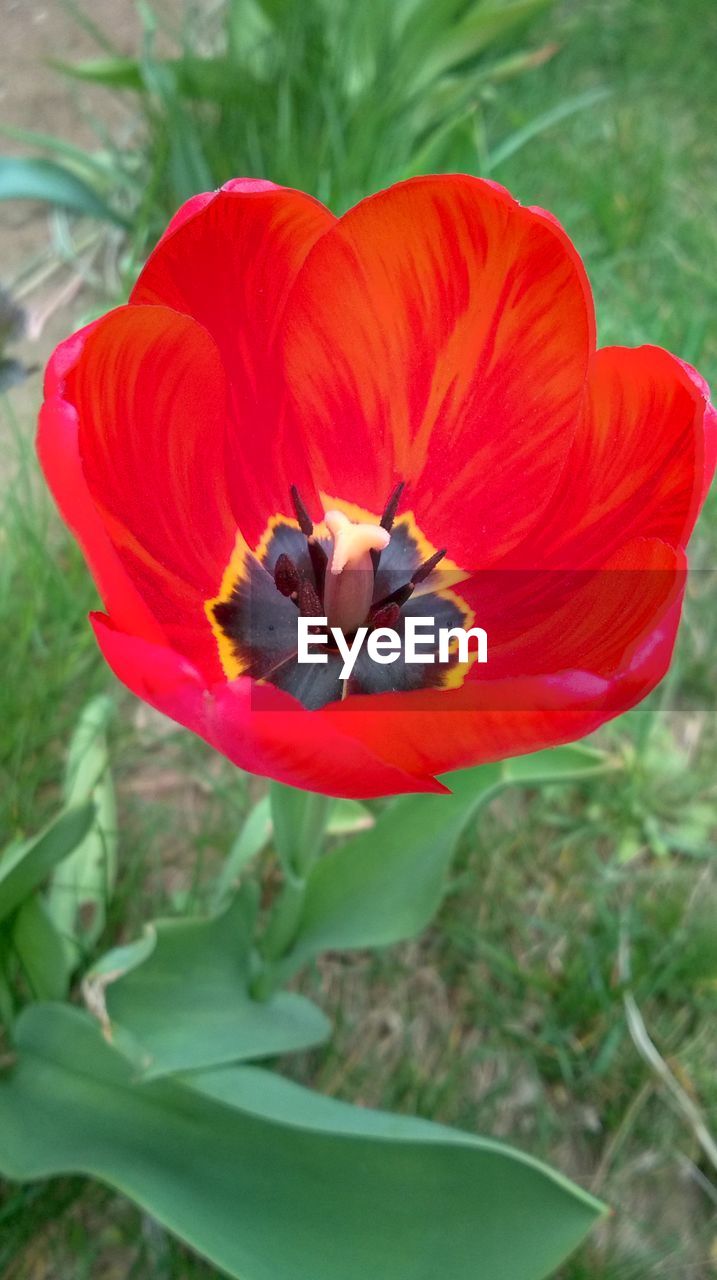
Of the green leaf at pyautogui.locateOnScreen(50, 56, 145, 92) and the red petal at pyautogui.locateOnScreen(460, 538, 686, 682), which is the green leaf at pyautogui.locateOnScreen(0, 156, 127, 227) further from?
the red petal at pyautogui.locateOnScreen(460, 538, 686, 682)

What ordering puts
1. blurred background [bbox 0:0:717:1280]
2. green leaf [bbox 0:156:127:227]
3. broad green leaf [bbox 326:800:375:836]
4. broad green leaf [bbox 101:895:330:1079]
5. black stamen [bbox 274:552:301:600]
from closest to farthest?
black stamen [bbox 274:552:301:600]
broad green leaf [bbox 101:895:330:1079]
broad green leaf [bbox 326:800:375:836]
blurred background [bbox 0:0:717:1280]
green leaf [bbox 0:156:127:227]

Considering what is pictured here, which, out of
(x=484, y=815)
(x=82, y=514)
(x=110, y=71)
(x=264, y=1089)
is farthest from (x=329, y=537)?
(x=110, y=71)

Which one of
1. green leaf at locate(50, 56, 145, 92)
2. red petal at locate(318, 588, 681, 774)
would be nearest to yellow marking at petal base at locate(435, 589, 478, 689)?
red petal at locate(318, 588, 681, 774)

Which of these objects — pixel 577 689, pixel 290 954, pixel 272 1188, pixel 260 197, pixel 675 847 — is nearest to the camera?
pixel 577 689

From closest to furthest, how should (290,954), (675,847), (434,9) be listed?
(290,954) < (675,847) < (434,9)

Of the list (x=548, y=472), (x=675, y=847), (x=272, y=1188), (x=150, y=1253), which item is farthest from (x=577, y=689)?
(x=675, y=847)

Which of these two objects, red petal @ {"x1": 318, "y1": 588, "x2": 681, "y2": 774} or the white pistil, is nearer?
red petal @ {"x1": 318, "y1": 588, "x2": 681, "y2": 774}

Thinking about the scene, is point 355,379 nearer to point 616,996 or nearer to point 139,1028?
point 139,1028

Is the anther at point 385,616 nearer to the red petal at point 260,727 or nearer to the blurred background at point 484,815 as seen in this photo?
the red petal at point 260,727
